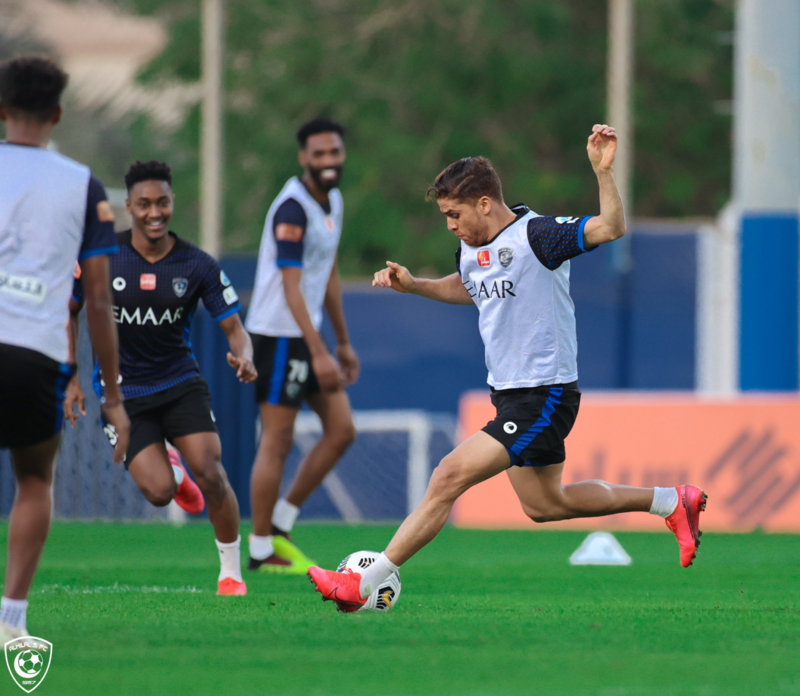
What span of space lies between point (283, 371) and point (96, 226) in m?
3.68

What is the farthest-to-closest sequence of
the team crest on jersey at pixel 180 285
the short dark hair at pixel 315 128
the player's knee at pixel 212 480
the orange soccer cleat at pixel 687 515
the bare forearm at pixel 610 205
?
the short dark hair at pixel 315 128 → the team crest on jersey at pixel 180 285 → the player's knee at pixel 212 480 → the orange soccer cleat at pixel 687 515 → the bare forearm at pixel 610 205

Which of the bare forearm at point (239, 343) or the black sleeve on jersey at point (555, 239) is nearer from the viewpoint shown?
the black sleeve on jersey at point (555, 239)

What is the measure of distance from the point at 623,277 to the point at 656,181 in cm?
1112

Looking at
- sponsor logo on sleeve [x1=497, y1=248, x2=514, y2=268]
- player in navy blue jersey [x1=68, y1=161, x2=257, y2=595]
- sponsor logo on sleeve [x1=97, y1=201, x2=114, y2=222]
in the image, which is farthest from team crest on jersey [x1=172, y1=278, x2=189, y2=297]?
sponsor logo on sleeve [x1=97, y1=201, x2=114, y2=222]

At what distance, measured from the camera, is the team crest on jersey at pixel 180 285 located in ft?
22.6

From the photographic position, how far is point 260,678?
166 inches

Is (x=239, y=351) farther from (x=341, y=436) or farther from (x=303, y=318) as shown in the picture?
(x=341, y=436)

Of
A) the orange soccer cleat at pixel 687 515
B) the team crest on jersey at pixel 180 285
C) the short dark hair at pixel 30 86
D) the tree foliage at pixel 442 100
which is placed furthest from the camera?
the tree foliage at pixel 442 100

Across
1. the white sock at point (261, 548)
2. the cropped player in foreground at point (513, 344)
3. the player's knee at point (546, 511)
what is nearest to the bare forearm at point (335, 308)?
the white sock at point (261, 548)

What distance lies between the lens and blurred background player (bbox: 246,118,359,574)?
823 centimetres

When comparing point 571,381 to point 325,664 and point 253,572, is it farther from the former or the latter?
point 253,572

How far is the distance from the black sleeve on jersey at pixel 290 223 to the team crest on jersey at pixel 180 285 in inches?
56.9

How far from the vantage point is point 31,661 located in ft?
14.6

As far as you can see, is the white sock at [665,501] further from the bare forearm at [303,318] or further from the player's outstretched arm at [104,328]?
the player's outstretched arm at [104,328]
